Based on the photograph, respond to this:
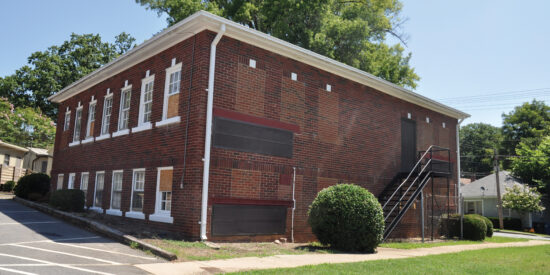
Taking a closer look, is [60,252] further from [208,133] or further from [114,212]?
[114,212]

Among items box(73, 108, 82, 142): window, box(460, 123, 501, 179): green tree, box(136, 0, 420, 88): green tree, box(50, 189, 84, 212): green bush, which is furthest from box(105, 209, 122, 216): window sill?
box(460, 123, 501, 179): green tree

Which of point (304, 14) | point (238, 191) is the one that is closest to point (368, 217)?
point (238, 191)

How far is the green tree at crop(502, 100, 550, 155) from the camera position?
51844mm

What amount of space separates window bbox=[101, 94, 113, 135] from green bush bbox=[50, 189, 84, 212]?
2.64 m

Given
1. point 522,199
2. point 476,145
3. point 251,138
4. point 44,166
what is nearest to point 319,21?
point 251,138

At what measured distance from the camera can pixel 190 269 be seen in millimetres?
7926

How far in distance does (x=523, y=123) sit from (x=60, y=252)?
185 feet

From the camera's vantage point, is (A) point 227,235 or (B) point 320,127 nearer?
(A) point 227,235

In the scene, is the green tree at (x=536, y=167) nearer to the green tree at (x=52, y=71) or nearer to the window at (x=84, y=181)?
the window at (x=84, y=181)

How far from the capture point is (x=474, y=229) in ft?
60.5

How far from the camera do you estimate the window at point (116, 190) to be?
49.9 feet

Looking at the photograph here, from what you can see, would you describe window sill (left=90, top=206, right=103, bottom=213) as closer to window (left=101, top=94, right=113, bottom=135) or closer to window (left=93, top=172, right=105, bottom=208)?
window (left=93, top=172, right=105, bottom=208)

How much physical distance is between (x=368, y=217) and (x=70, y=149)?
14668mm

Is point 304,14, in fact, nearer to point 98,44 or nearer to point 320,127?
point 320,127
